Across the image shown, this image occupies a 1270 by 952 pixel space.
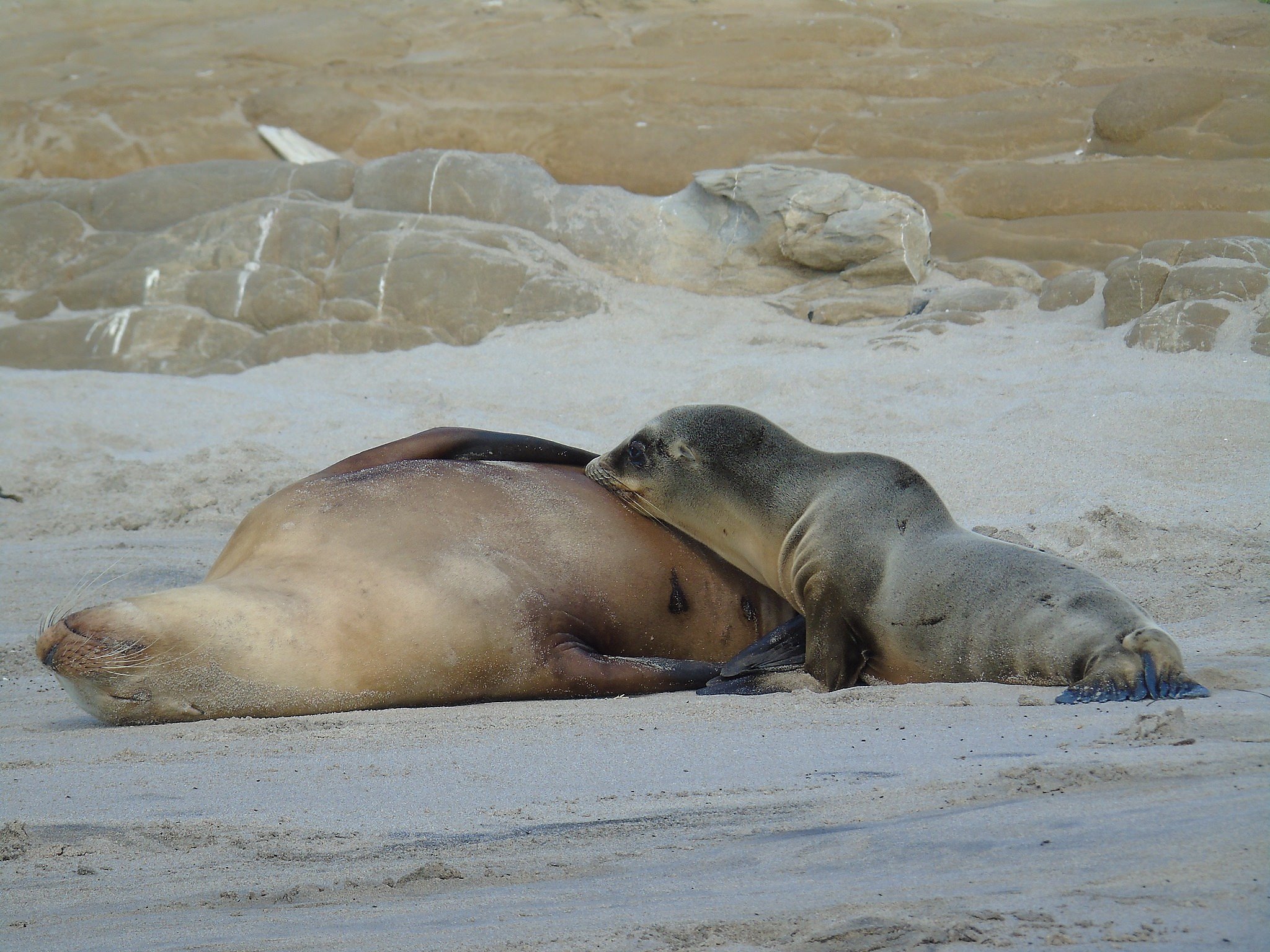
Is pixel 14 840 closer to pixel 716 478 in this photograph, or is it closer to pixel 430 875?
pixel 430 875

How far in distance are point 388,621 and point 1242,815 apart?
2229 mm

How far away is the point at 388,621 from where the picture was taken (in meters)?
3.38

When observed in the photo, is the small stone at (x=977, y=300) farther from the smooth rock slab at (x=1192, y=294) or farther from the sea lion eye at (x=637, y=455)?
the sea lion eye at (x=637, y=455)

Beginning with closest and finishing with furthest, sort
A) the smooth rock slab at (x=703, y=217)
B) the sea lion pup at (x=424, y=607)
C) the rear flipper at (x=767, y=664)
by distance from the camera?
the sea lion pup at (x=424, y=607), the rear flipper at (x=767, y=664), the smooth rock slab at (x=703, y=217)

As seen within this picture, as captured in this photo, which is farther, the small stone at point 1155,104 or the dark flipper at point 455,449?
the small stone at point 1155,104

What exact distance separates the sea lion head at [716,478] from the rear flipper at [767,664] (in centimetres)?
32

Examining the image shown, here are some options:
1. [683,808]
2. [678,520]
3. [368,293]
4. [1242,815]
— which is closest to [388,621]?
[678,520]

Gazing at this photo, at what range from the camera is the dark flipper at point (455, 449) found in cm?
412

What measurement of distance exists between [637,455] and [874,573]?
1040mm

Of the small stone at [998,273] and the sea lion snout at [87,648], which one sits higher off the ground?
the sea lion snout at [87,648]

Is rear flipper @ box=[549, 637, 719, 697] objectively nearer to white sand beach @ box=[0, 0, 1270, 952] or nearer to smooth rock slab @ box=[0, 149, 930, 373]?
white sand beach @ box=[0, 0, 1270, 952]

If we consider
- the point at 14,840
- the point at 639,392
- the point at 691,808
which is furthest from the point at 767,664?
the point at 639,392

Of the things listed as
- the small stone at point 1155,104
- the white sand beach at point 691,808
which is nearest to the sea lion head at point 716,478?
the white sand beach at point 691,808

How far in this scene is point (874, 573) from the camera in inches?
144
